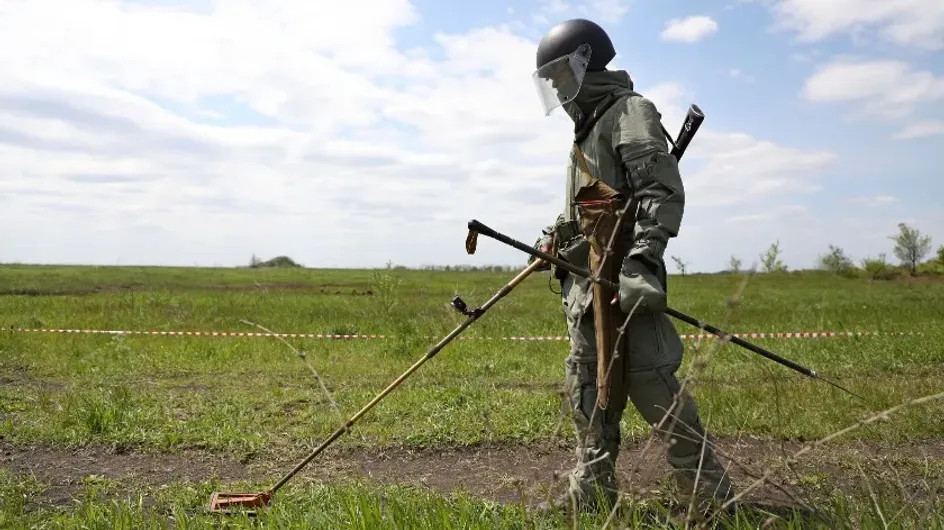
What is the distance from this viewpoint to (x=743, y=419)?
6.23 m

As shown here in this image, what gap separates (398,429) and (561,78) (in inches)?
133

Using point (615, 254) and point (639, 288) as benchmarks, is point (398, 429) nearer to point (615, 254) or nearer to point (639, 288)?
point (615, 254)

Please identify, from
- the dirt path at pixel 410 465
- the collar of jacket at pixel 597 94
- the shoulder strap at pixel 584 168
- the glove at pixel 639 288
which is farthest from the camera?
the dirt path at pixel 410 465

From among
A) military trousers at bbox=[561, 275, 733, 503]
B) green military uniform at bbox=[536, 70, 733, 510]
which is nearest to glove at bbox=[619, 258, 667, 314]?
green military uniform at bbox=[536, 70, 733, 510]

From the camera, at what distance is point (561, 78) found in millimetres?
4102

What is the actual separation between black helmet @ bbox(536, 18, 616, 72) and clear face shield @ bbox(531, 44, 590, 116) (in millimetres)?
33

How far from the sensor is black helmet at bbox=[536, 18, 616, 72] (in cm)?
403

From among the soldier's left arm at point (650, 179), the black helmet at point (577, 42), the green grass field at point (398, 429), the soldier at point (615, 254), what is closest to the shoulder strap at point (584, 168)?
the soldier at point (615, 254)

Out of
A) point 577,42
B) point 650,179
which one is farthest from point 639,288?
point 577,42

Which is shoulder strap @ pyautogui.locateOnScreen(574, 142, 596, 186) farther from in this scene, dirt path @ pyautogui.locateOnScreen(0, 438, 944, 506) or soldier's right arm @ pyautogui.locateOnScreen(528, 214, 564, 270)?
dirt path @ pyautogui.locateOnScreen(0, 438, 944, 506)

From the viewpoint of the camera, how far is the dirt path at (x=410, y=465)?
4887 millimetres

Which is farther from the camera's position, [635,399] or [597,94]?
[597,94]

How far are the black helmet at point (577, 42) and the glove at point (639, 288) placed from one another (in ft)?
3.74

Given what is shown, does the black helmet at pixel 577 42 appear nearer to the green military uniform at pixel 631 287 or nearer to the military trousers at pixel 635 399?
the green military uniform at pixel 631 287
